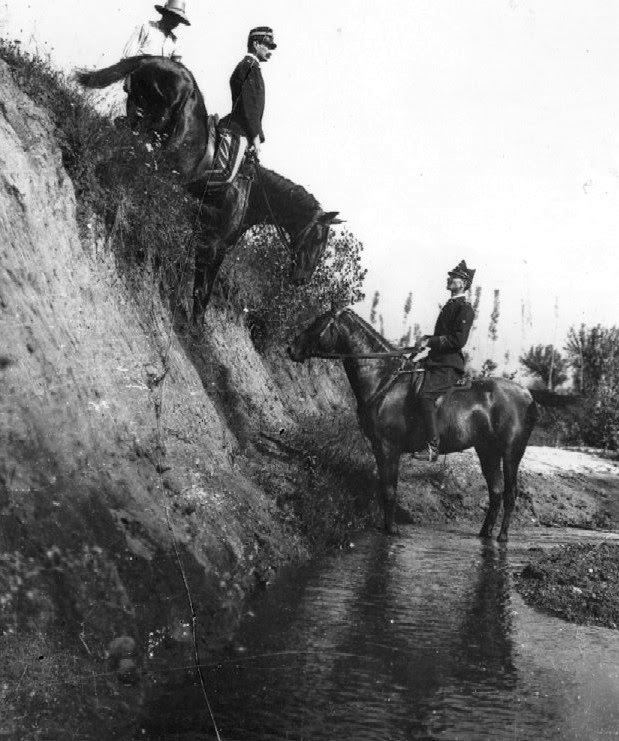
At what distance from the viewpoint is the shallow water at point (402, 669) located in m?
3.91

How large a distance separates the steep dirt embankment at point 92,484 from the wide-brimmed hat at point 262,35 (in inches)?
118

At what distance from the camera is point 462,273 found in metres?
10.6

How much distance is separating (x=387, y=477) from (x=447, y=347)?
191 centimetres

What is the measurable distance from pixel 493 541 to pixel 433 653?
603 cm

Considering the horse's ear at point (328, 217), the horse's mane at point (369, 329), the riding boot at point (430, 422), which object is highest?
the horse's ear at point (328, 217)

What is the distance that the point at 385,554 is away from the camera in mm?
9023

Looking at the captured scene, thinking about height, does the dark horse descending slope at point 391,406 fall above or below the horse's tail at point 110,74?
below

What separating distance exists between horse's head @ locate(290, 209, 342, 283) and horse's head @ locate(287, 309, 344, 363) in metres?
0.68

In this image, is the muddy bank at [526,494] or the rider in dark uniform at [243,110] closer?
the rider in dark uniform at [243,110]

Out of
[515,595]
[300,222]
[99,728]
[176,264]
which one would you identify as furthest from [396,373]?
[99,728]

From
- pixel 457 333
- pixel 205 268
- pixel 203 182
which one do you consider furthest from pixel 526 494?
pixel 203 182

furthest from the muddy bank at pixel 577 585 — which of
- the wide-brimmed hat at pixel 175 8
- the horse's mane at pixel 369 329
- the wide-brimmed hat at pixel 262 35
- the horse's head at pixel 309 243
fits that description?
the wide-brimmed hat at pixel 175 8

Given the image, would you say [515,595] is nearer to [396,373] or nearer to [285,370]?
[396,373]

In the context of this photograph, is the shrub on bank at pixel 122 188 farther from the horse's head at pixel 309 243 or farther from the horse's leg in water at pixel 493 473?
the horse's leg in water at pixel 493 473
